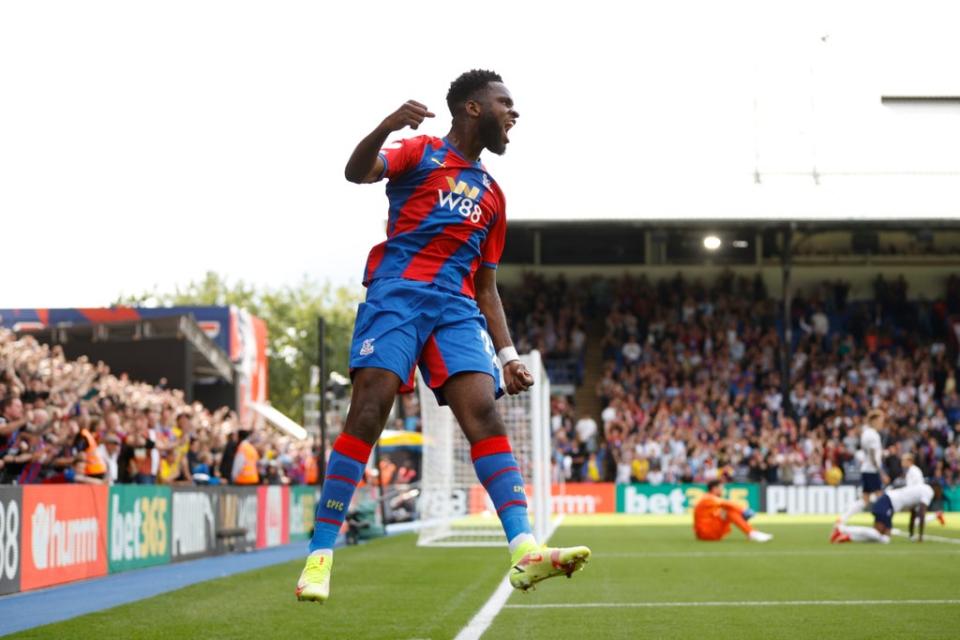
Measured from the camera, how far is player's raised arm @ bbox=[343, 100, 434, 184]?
5.63 metres

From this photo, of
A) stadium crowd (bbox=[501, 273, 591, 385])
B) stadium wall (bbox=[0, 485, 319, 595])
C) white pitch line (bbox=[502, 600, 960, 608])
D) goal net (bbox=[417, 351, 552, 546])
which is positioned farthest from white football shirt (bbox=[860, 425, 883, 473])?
stadium crowd (bbox=[501, 273, 591, 385])

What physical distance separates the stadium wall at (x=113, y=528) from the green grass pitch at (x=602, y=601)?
4.76 ft

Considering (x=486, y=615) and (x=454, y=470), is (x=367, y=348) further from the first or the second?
(x=454, y=470)

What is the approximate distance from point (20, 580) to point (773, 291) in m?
34.8

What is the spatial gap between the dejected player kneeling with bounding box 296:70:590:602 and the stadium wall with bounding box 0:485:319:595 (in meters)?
6.17

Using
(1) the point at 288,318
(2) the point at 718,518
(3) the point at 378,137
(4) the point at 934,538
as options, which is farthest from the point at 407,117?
(1) the point at 288,318

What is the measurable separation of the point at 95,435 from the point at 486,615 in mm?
7798

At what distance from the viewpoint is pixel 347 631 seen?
24.2 ft

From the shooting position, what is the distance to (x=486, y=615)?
26.8 ft

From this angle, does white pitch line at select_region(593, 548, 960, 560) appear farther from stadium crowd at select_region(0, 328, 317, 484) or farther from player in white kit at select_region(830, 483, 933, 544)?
stadium crowd at select_region(0, 328, 317, 484)

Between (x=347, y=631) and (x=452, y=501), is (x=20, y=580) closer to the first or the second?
(x=347, y=631)

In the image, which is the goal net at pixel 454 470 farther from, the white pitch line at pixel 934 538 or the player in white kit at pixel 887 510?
the white pitch line at pixel 934 538

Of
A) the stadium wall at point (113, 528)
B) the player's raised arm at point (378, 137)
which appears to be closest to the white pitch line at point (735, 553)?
the stadium wall at point (113, 528)

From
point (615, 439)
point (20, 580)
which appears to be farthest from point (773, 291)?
point (20, 580)
